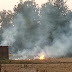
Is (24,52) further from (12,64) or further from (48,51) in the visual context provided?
(12,64)

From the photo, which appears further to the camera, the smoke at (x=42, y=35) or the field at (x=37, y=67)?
the smoke at (x=42, y=35)

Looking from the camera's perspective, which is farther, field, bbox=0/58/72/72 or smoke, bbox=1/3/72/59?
smoke, bbox=1/3/72/59

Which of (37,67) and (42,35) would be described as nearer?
(37,67)

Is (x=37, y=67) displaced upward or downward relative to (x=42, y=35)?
downward

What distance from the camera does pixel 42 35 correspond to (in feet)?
112

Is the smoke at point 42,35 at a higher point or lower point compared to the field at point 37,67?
higher

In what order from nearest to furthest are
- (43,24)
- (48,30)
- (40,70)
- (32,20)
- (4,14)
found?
(40,70) < (48,30) < (43,24) < (32,20) < (4,14)

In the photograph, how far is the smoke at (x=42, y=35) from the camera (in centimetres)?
2970

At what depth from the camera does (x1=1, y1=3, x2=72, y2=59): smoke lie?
29703 millimetres

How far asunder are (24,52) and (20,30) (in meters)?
4.94

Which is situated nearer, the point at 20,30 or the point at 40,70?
the point at 40,70

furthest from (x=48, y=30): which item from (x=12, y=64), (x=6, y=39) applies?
(x=12, y=64)

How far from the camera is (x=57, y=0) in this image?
41.2 meters

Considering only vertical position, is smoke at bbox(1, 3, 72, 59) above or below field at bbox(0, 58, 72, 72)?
above
